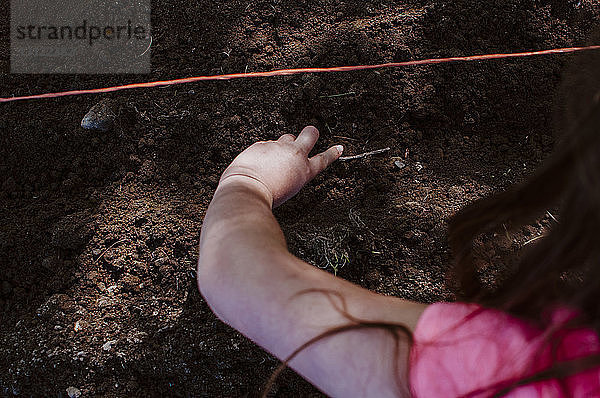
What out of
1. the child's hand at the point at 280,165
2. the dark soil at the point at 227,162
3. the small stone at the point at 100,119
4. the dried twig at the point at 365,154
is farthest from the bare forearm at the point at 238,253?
the small stone at the point at 100,119

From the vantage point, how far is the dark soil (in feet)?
4.48

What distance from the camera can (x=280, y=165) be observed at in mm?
1251

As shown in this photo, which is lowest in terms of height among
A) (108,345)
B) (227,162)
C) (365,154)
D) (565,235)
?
(108,345)

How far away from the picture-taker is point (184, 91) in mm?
1721

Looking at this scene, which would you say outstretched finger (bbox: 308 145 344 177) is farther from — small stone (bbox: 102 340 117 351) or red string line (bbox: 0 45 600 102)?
small stone (bbox: 102 340 117 351)

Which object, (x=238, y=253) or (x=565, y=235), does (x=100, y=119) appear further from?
(x=565, y=235)

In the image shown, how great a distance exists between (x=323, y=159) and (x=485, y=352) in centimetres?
81

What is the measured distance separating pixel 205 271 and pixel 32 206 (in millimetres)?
910

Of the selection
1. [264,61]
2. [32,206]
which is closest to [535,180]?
[264,61]

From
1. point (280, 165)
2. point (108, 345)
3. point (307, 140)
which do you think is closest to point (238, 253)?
point (280, 165)

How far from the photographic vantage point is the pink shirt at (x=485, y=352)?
662 millimetres

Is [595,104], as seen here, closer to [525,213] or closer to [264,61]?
[525,213]

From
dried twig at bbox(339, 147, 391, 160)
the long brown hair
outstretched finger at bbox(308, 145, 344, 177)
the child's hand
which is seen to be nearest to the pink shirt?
the long brown hair

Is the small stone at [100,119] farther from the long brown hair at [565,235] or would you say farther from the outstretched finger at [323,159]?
the long brown hair at [565,235]
